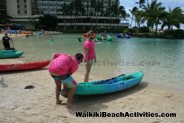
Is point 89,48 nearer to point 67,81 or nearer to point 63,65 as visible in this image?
point 67,81

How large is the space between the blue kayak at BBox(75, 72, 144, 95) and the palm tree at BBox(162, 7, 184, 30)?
6457cm

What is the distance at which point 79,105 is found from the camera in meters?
7.14

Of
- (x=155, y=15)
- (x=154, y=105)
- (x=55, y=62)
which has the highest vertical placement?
(x=155, y=15)

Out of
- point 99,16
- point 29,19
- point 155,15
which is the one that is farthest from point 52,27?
point 155,15

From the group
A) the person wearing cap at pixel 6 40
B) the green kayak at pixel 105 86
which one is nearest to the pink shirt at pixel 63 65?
the green kayak at pixel 105 86

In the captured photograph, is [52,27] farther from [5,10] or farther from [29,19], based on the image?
[5,10]

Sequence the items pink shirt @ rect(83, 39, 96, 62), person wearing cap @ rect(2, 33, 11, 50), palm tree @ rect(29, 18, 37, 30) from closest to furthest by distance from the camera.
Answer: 1. pink shirt @ rect(83, 39, 96, 62)
2. person wearing cap @ rect(2, 33, 11, 50)
3. palm tree @ rect(29, 18, 37, 30)

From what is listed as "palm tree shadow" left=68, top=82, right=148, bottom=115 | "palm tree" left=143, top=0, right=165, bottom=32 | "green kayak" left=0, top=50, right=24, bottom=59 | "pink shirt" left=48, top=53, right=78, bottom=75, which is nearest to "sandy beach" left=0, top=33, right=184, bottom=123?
"palm tree shadow" left=68, top=82, right=148, bottom=115

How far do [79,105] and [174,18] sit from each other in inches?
2704

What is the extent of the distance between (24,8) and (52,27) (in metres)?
31.4

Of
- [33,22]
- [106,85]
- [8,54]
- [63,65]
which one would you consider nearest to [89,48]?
[106,85]

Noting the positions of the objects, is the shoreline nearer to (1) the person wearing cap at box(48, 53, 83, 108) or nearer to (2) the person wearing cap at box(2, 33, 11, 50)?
(1) the person wearing cap at box(48, 53, 83, 108)

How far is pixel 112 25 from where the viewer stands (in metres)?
124

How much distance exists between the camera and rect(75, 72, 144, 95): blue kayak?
7.36 m
